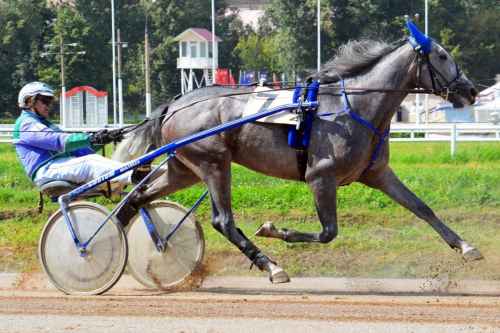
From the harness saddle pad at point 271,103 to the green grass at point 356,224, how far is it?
1783mm

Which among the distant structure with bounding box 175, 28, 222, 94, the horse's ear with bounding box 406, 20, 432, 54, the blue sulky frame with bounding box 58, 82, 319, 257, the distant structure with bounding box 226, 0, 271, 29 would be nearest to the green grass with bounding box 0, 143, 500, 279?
the blue sulky frame with bounding box 58, 82, 319, 257

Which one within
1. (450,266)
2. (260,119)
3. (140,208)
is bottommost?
(450,266)

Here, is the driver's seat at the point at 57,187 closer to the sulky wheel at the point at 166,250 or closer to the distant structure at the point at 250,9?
the sulky wheel at the point at 166,250

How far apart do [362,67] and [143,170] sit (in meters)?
2.11

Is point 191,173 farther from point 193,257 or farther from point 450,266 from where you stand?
point 450,266

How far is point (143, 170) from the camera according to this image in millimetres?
A: 8945

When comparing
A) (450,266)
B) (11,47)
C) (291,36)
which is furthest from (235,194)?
(11,47)

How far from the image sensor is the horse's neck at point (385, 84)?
26.9ft

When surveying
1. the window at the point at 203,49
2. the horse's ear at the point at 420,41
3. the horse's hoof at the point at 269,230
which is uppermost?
the window at the point at 203,49

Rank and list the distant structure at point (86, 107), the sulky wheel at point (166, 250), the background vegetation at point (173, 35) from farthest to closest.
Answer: the background vegetation at point (173, 35) → the distant structure at point (86, 107) → the sulky wheel at point (166, 250)

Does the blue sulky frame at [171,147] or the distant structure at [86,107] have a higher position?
the blue sulky frame at [171,147]

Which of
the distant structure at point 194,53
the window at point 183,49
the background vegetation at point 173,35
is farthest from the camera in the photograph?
the window at point 183,49

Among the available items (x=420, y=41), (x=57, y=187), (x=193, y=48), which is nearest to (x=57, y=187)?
(x=57, y=187)

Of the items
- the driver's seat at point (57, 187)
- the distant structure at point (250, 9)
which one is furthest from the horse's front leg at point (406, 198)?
the distant structure at point (250, 9)
